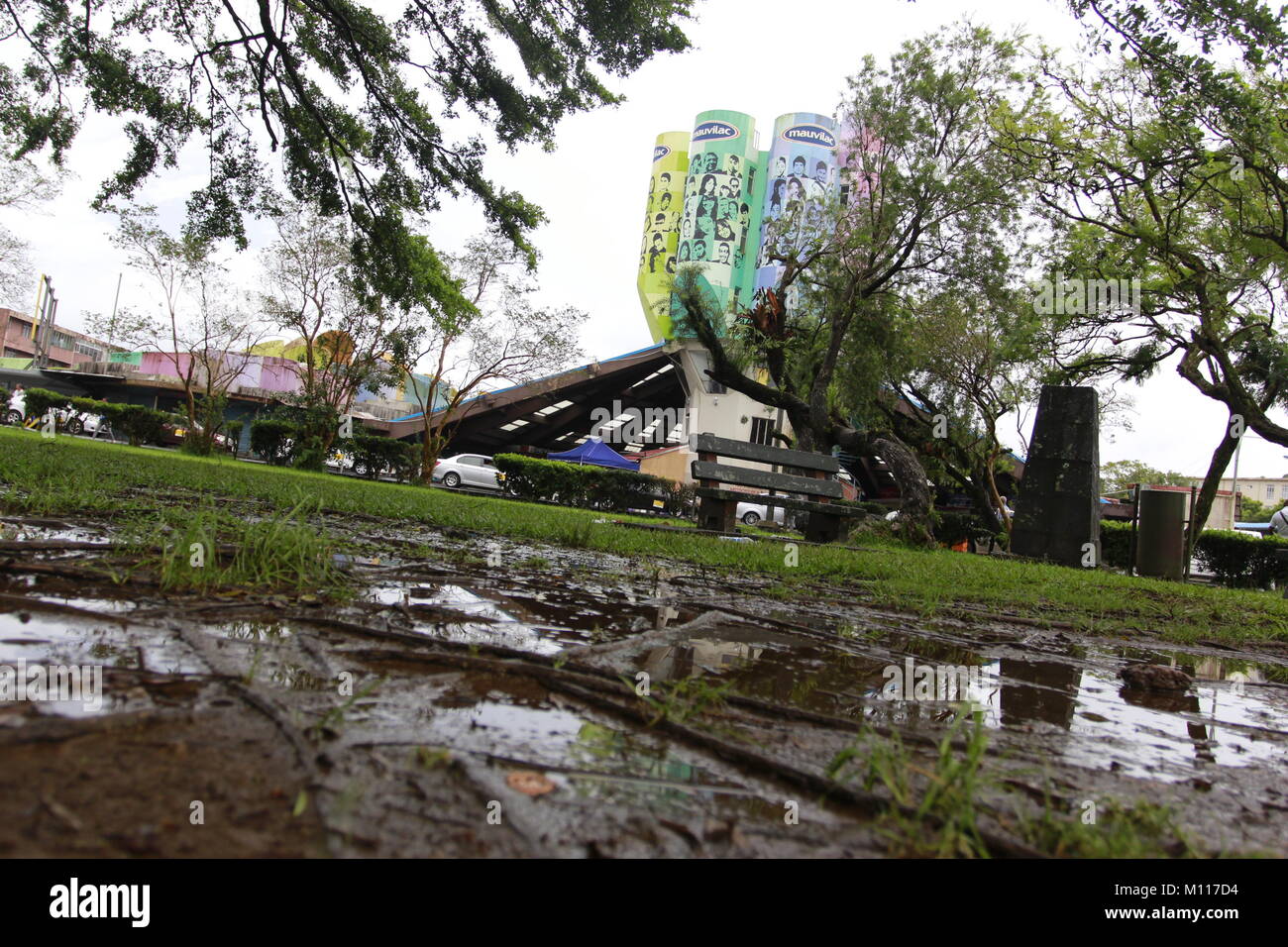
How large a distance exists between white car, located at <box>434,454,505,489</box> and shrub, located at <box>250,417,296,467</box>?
734 centimetres

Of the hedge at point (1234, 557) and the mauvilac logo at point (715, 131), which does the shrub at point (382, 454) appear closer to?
the hedge at point (1234, 557)

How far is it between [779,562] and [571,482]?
48.5 ft

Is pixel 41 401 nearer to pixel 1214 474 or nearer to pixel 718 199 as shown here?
pixel 718 199

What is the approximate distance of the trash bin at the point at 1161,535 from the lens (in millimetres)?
11211

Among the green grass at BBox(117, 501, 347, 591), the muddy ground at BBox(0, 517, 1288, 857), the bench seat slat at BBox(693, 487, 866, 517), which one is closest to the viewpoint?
the muddy ground at BBox(0, 517, 1288, 857)

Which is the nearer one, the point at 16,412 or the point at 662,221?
the point at 16,412

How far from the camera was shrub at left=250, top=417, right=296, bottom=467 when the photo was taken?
72.5ft

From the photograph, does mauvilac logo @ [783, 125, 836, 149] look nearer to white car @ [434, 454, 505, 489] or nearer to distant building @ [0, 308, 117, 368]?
white car @ [434, 454, 505, 489]

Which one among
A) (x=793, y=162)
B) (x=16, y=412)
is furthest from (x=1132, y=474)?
(x=16, y=412)

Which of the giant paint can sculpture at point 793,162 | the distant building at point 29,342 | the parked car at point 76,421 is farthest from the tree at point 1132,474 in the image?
the distant building at point 29,342

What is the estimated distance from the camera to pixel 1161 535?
447 inches

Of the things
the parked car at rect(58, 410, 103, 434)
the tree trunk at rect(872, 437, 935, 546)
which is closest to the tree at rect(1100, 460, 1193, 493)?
the tree trunk at rect(872, 437, 935, 546)
